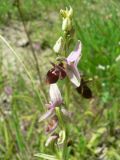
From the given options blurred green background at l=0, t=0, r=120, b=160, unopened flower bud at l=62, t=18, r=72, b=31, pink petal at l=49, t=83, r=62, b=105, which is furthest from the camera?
blurred green background at l=0, t=0, r=120, b=160

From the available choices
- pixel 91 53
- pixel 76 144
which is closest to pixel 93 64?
pixel 91 53

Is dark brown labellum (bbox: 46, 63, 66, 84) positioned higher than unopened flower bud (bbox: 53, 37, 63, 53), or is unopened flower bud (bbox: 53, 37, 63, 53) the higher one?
unopened flower bud (bbox: 53, 37, 63, 53)

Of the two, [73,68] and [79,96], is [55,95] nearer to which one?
[73,68]

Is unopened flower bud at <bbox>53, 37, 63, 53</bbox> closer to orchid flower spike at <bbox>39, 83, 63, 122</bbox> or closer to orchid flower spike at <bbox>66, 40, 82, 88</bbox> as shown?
orchid flower spike at <bbox>66, 40, 82, 88</bbox>

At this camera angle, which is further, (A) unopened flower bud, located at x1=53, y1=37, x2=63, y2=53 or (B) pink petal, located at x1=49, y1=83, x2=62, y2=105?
(B) pink petal, located at x1=49, y1=83, x2=62, y2=105

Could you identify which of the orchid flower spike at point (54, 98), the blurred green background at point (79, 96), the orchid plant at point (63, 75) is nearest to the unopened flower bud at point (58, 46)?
the orchid plant at point (63, 75)

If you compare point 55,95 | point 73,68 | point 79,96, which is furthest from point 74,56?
point 79,96

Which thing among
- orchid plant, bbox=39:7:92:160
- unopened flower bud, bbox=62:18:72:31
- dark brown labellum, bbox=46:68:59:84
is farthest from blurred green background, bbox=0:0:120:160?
unopened flower bud, bbox=62:18:72:31
